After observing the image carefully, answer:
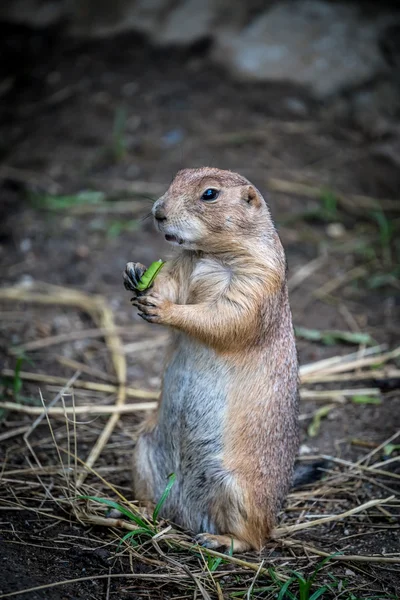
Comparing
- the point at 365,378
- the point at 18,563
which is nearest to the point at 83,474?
the point at 18,563

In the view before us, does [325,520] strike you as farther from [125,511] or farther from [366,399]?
[366,399]

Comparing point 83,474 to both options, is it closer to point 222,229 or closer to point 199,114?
point 222,229

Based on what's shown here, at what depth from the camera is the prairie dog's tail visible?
4.48 meters

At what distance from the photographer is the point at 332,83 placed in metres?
8.79

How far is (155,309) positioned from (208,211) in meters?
0.55

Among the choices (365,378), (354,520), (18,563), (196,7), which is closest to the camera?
(18,563)

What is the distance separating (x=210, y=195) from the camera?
387 cm

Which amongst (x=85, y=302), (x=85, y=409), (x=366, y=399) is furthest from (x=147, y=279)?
(x=85, y=302)

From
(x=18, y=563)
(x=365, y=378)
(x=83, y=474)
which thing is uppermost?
(x=18, y=563)

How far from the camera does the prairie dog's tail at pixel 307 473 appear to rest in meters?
4.48

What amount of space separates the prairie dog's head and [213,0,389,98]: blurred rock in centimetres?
528

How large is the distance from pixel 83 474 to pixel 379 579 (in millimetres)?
1688

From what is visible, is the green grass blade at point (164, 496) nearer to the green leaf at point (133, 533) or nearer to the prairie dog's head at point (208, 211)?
the green leaf at point (133, 533)

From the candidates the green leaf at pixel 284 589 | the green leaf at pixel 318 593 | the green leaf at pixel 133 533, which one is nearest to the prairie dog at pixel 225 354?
the green leaf at pixel 133 533
